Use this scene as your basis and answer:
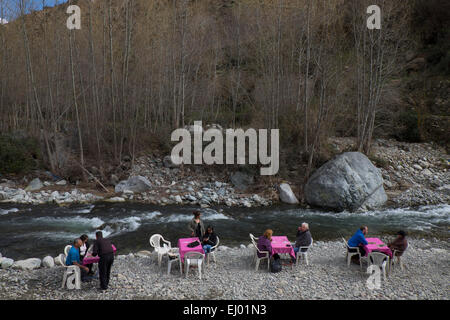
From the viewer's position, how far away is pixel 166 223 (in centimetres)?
1116

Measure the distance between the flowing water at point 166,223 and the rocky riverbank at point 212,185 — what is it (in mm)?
734

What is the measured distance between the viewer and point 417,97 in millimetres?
21594

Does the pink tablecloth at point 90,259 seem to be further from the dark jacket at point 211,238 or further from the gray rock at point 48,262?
the dark jacket at point 211,238

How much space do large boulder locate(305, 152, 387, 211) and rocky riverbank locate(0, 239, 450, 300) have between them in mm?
5515

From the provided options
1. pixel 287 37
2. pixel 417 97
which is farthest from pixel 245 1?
pixel 417 97

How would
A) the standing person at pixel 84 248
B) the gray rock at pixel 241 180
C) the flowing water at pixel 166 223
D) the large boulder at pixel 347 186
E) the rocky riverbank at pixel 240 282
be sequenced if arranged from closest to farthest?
1. the rocky riverbank at pixel 240 282
2. the standing person at pixel 84 248
3. the flowing water at pixel 166 223
4. the large boulder at pixel 347 186
5. the gray rock at pixel 241 180

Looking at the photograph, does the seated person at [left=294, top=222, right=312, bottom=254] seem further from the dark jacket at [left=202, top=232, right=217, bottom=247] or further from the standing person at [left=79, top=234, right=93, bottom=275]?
the standing person at [left=79, top=234, right=93, bottom=275]

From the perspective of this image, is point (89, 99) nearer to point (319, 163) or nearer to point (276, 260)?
point (319, 163)

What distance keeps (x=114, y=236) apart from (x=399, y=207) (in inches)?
454

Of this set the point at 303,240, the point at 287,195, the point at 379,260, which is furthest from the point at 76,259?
the point at 287,195

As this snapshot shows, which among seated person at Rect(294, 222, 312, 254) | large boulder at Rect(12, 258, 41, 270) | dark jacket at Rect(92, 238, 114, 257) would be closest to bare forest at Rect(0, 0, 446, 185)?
seated person at Rect(294, 222, 312, 254)

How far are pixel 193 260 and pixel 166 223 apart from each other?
472 cm

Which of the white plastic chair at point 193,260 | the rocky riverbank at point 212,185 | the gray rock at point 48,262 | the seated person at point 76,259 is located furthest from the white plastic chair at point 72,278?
the rocky riverbank at point 212,185

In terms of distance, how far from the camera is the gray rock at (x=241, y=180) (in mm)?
15851
